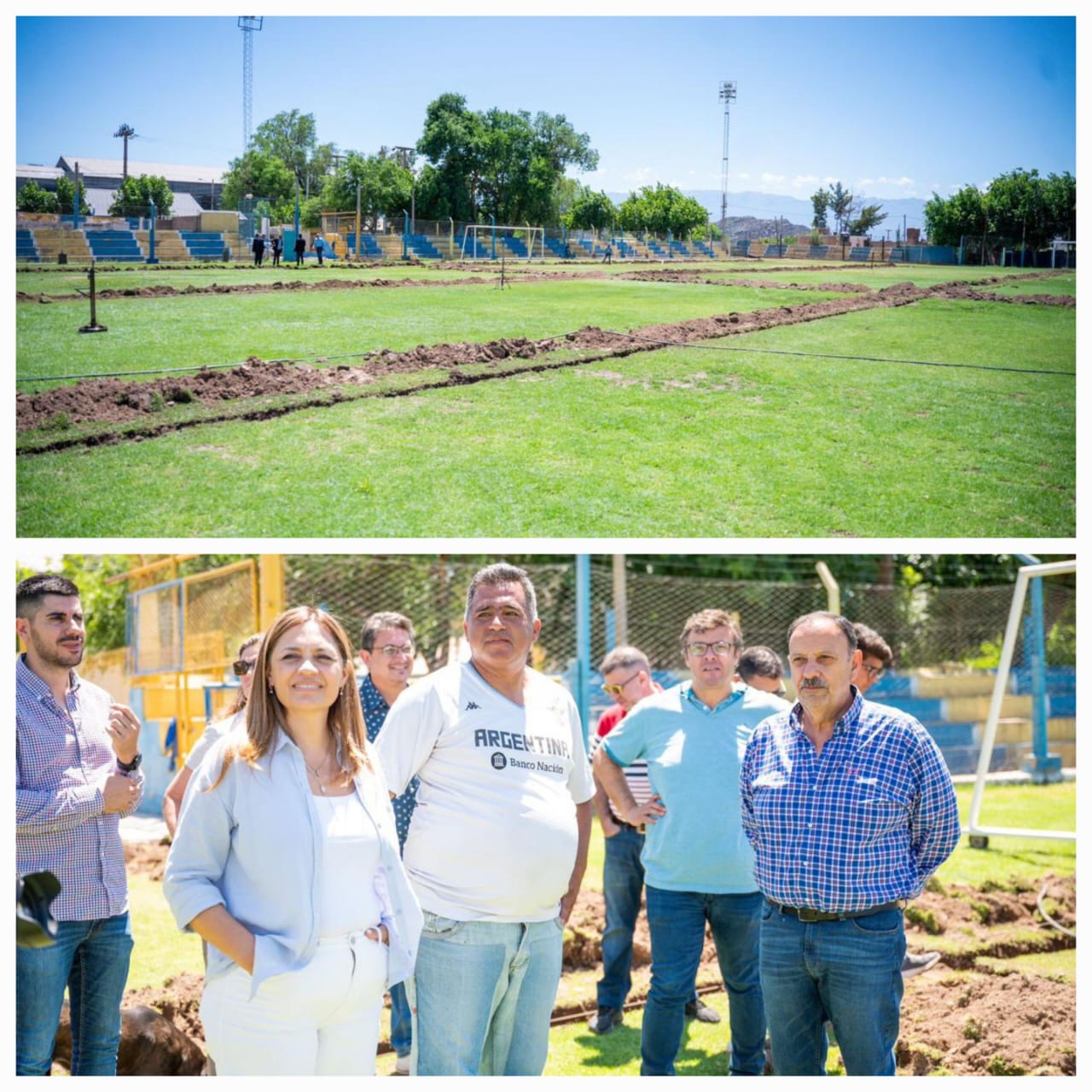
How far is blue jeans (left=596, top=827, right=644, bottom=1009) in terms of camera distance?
17.2 feet

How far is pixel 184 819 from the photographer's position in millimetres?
2939

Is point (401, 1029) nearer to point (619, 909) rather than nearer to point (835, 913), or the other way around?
point (619, 909)

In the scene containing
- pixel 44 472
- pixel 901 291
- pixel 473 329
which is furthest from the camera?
pixel 901 291

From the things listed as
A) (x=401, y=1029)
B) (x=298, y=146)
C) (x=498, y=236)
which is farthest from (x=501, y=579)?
(x=498, y=236)

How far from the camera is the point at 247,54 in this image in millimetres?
12938

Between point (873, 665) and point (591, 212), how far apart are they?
16724 mm

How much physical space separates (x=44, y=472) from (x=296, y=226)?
10.1 m

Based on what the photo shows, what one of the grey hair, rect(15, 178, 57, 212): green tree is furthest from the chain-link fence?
the grey hair

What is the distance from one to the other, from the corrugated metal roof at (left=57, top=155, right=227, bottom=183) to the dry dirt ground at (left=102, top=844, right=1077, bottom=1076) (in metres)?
10.8

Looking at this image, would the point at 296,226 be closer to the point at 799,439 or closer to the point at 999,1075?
the point at 799,439

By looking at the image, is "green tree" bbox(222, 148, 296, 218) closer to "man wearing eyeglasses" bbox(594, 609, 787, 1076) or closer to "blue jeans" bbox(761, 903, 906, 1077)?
"man wearing eyeglasses" bbox(594, 609, 787, 1076)

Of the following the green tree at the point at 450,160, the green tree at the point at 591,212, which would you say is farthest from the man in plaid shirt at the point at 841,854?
the green tree at the point at 591,212

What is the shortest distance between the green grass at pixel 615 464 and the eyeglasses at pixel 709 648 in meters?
4.57
